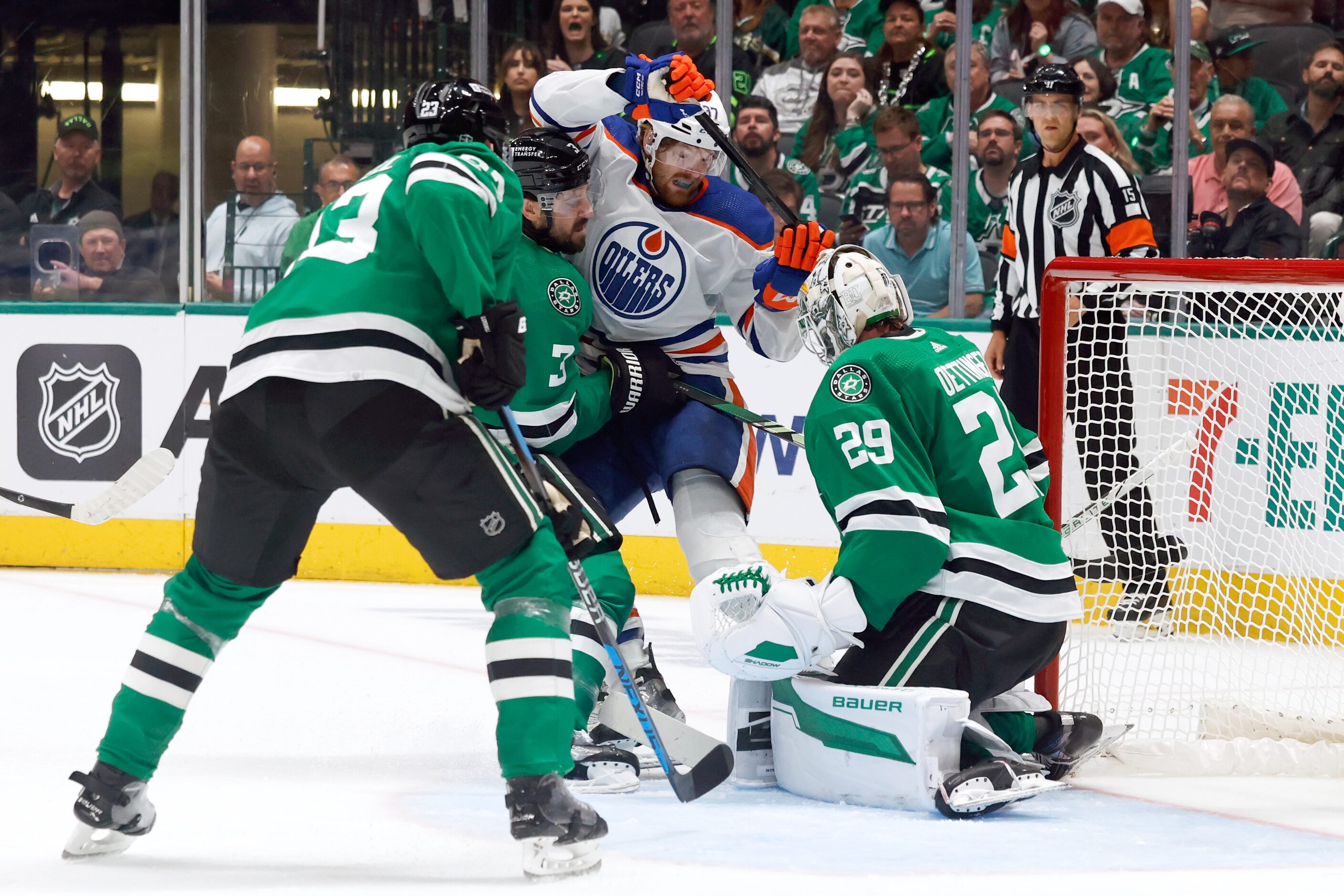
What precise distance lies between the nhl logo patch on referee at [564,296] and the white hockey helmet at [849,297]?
431 millimetres

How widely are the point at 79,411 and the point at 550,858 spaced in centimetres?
390

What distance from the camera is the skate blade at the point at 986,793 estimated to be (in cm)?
233

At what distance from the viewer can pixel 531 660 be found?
2.03 metres

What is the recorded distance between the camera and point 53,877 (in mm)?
2018

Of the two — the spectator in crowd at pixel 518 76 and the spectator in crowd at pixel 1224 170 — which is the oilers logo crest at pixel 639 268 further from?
the spectator in crowd at pixel 518 76

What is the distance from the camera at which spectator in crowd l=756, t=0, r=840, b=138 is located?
536cm

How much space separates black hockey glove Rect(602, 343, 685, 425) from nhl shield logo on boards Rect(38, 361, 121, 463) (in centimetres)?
290

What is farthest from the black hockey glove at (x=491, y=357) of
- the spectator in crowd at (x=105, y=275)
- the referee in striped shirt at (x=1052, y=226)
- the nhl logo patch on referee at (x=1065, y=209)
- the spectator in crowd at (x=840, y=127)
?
the spectator in crowd at (x=105, y=275)

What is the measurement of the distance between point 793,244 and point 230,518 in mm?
1216

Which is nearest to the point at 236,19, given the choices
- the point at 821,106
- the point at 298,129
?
the point at 298,129

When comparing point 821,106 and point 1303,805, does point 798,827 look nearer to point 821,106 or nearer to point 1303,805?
point 1303,805

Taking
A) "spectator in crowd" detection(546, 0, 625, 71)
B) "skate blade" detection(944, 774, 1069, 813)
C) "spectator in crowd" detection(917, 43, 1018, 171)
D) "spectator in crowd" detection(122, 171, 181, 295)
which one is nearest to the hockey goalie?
"skate blade" detection(944, 774, 1069, 813)

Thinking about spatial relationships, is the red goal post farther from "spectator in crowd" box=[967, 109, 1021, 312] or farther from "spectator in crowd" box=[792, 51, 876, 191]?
"spectator in crowd" box=[792, 51, 876, 191]

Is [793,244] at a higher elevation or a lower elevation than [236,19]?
lower
